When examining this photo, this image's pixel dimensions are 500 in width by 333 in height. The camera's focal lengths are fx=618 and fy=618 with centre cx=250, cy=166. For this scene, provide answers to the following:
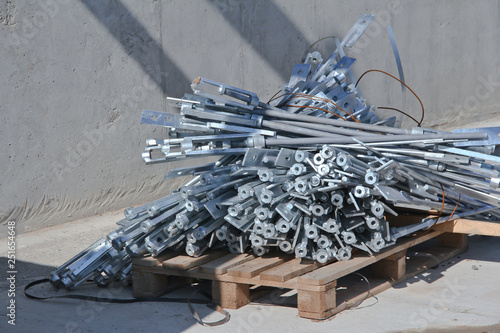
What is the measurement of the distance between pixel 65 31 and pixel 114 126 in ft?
3.37

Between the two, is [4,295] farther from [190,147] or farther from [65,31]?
[65,31]

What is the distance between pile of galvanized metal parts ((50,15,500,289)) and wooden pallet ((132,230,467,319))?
75mm

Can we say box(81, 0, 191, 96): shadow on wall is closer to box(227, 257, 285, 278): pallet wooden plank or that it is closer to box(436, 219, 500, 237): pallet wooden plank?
box(227, 257, 285, 278): pallet wooden plank

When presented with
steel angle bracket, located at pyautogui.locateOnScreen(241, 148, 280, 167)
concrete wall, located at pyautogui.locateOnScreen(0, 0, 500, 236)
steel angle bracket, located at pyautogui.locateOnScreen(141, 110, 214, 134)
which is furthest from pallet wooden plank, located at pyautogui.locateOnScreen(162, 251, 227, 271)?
A: concrete wall, located at pyautogui.locateOnScreen(0, 0, 500, 236)

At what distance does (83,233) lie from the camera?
5.59 meters

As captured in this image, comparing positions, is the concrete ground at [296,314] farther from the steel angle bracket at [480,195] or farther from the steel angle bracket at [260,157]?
the steel angle bracket at [260,157]

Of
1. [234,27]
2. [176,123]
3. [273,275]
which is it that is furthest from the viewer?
[234,27]

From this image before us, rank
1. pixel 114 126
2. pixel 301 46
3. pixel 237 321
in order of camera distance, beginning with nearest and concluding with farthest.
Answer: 1. pixel 237 321
2. pixel 114 126
3. pixel 301 46

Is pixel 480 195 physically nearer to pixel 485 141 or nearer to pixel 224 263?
pixel 485 141

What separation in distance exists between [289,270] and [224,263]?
43cm

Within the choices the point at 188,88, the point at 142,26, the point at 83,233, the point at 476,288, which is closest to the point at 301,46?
the point at 188,88

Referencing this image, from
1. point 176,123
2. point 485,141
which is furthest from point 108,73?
point 485,141

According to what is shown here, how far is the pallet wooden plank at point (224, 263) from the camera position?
3.79 m

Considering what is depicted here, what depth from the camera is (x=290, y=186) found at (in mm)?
3744
